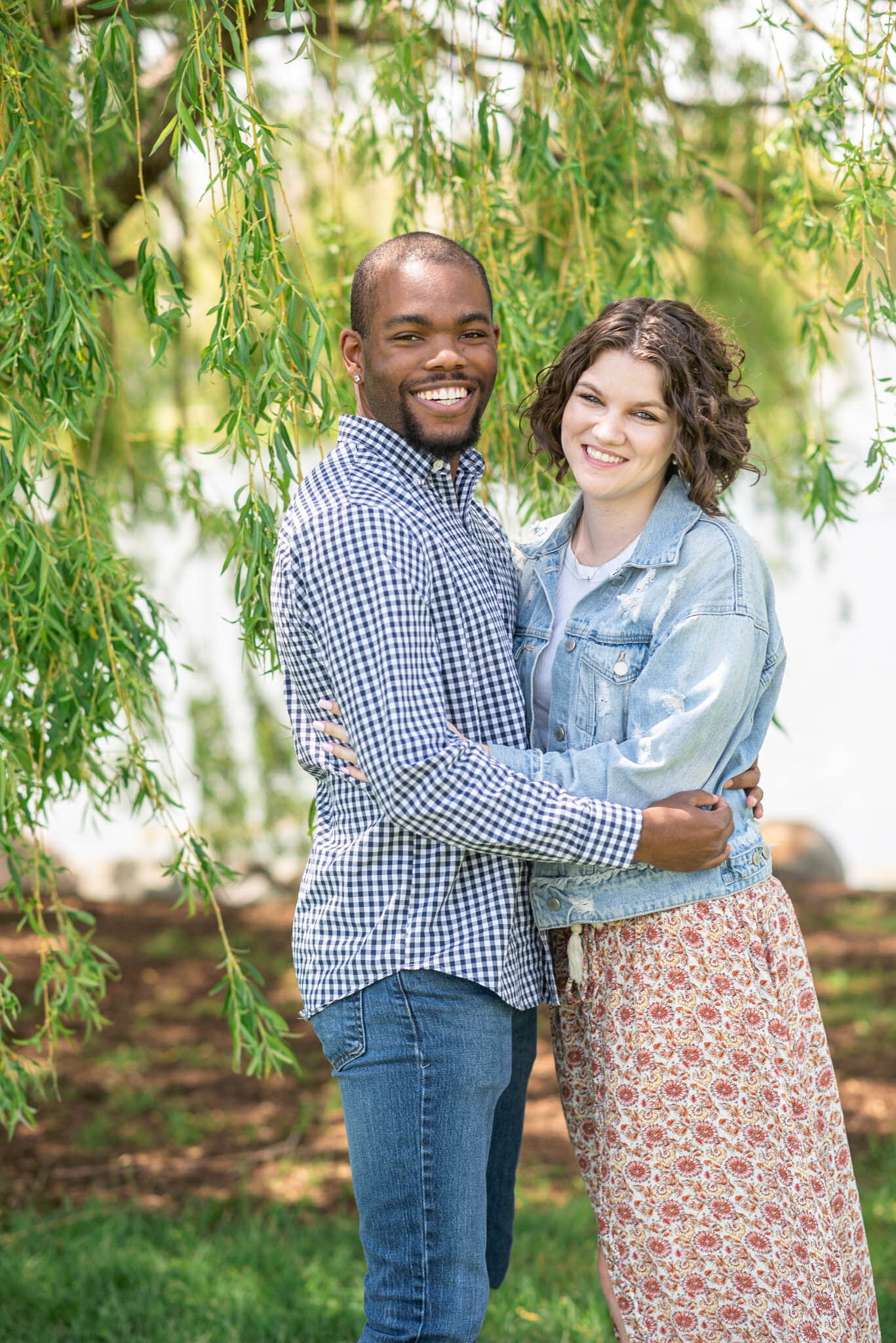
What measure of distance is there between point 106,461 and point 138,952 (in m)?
2.18

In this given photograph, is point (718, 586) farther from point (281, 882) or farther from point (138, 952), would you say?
point (281, 882)

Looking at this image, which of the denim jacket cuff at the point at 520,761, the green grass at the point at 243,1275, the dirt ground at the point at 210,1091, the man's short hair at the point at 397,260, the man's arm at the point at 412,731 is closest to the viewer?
the man's arm at the point at 412,731

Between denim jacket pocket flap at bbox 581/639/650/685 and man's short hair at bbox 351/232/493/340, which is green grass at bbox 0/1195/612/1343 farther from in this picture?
man's short hair at bbox 351/232/493/340

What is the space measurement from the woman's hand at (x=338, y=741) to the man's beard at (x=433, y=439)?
1.33 feet

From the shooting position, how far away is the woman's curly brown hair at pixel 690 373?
6.79 ft

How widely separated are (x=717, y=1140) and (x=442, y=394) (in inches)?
46.4

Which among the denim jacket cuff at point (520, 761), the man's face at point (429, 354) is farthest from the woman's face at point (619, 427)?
the denim jacket cuff at point (520, 761)

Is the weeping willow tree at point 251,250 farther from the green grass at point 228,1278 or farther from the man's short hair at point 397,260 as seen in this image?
the green grass at point 228,1278

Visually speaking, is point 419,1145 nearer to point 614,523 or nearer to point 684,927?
point 684,927

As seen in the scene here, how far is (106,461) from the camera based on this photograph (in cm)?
512

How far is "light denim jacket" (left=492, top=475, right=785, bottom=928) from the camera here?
1.96m

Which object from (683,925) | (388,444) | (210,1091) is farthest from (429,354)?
(210,1091)

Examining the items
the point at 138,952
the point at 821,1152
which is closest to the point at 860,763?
the point at 138,952

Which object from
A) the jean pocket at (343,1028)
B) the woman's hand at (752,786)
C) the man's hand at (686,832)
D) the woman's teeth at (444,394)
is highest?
the woman's teeth at (444,394)
